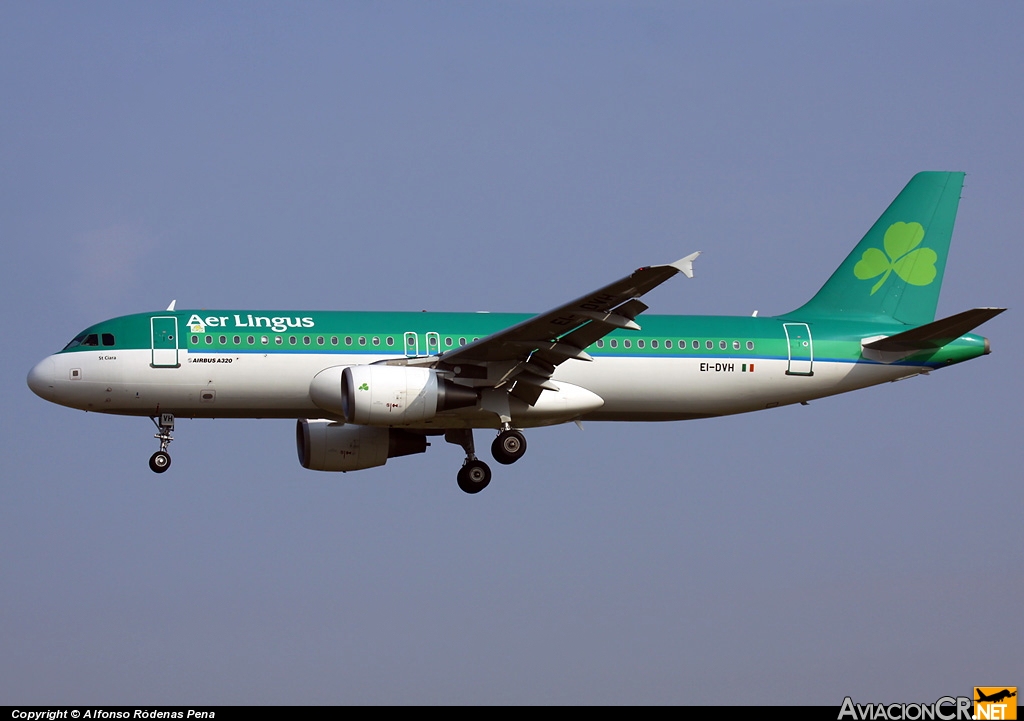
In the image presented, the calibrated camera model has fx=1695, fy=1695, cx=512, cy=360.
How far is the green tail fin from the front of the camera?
146 feet

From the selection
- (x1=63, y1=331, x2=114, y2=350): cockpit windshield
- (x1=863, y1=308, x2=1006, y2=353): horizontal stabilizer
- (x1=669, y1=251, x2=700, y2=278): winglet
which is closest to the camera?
(x1=669, y1=251, x2=700, y2=278): winglet

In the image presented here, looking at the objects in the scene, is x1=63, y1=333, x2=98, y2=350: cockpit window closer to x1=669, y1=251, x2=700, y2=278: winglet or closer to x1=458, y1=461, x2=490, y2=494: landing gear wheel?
x1=458, y1=461, x2=490, y2=494: landing gear wheel

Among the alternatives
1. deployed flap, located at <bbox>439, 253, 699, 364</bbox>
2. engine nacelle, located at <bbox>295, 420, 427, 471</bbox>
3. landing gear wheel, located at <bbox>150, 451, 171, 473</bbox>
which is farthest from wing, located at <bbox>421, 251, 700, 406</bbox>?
landing gear wheel, located at <bbox>150, 451, 171, 473</bbox>

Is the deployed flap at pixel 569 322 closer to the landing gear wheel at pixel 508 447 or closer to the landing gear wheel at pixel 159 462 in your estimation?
the landing gear wheel at pixel 508 447

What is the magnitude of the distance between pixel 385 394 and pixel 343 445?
16.6 feet

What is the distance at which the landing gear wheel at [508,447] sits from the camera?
40500 millimetres

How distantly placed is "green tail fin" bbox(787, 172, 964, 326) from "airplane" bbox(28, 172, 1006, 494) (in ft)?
0.73

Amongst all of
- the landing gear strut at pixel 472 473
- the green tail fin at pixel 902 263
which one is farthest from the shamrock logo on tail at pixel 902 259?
the landing gear strut at pixel 472 473

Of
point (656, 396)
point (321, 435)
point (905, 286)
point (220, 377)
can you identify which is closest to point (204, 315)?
point (220, 377)

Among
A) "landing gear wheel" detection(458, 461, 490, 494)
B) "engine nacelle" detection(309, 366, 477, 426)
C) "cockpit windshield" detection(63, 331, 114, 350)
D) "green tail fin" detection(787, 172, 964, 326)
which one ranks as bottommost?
"landing gear wheel" detection(458, 461, 490, 494)

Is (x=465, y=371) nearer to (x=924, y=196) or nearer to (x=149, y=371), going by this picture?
(x=149, y=371)

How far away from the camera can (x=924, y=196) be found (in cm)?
4606

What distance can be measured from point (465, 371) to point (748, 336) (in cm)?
763

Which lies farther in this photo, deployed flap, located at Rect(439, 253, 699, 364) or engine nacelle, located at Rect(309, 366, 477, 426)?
engine nacelle, located at Rect(309, 366, 477, 426)
